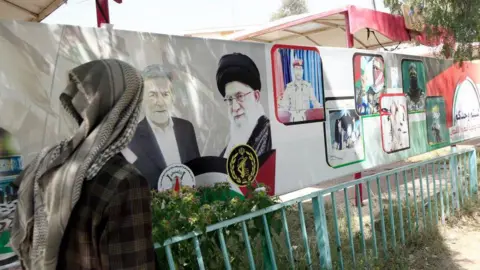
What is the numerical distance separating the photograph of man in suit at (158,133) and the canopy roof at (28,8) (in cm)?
286

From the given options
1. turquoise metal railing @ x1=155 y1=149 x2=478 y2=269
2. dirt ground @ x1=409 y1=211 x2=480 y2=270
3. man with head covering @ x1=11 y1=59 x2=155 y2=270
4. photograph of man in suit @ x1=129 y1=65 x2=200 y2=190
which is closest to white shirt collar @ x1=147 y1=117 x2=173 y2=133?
photograph of man in suit @ x1=129 y1=65 x2=200 y2=190

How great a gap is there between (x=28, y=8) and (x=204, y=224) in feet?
15.2

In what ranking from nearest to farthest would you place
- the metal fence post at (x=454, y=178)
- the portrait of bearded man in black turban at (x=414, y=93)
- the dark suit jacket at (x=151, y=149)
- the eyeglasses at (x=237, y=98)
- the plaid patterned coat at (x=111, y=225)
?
the plaid patterned coat at (x=111, y=225)
the dark suit jacket at (x=151, y=149)
the eyeglasses at (x=237, y=98)
the metal fence post at (x=454, y=178)
the portrait of bearded man in black turban at (x=414, y=93)

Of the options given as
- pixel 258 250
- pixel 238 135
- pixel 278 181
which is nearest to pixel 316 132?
pixel 278 181

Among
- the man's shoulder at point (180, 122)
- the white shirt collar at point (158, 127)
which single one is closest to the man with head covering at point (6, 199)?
the white shirt collar at point (158, 127)

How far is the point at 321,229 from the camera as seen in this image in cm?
271

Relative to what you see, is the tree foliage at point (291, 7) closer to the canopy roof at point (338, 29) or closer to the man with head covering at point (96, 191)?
the canopy roof at point (338, 29)

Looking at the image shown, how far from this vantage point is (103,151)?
1.19 m

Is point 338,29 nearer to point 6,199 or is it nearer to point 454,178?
point 454,178

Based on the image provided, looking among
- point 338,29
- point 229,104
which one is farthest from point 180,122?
Result: point 338,29

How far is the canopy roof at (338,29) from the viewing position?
493 centimetres

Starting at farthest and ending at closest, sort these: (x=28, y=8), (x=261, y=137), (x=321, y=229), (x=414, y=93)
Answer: (x=414, y=93)
(x=28, y=8)
(x=261, y=137)
(x=321, y=229)

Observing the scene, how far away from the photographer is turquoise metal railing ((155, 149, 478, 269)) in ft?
7.11

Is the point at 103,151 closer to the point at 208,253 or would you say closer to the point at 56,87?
the point at 208,253
